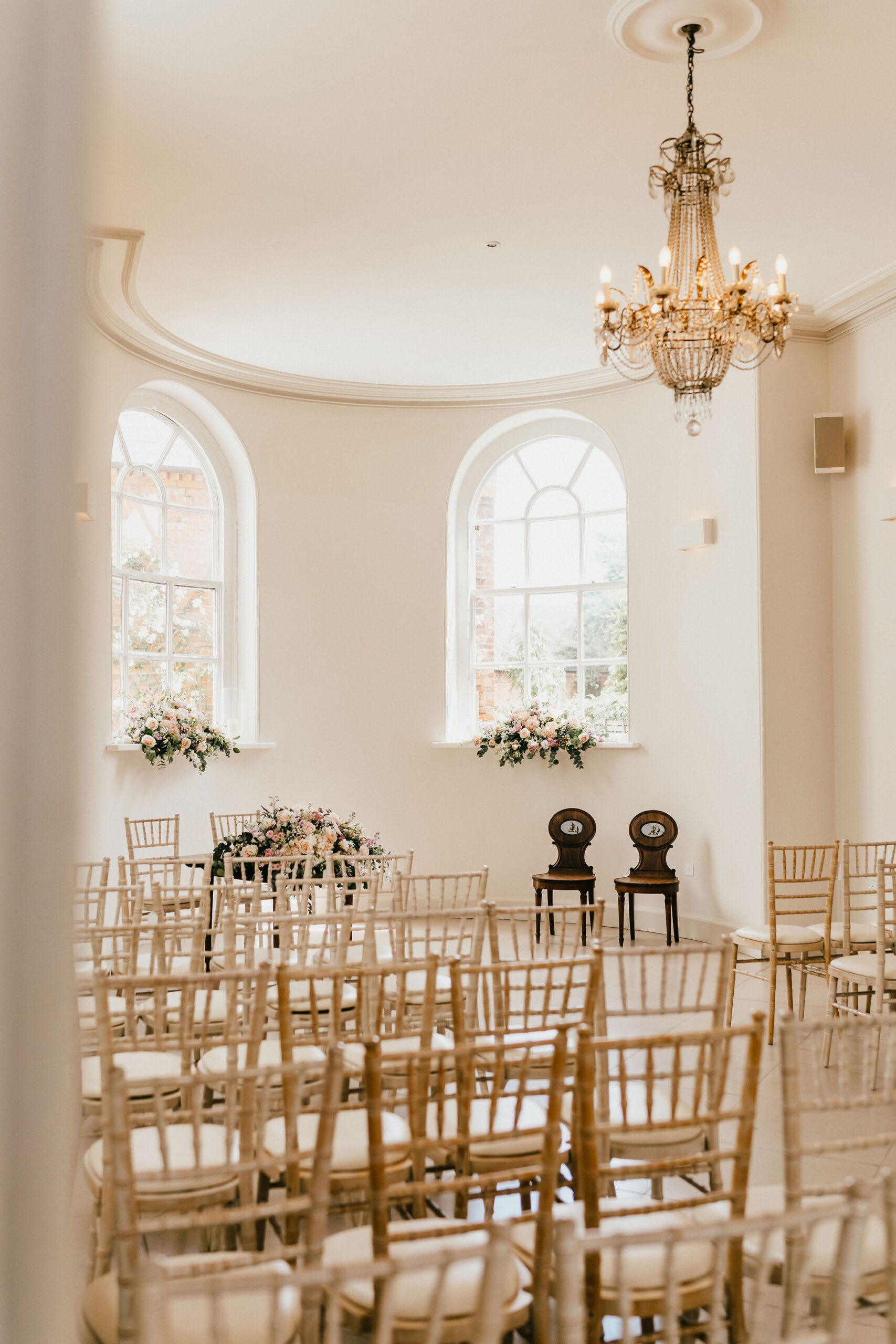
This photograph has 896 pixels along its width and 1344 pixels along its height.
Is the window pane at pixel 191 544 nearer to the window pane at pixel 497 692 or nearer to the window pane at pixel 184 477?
the window pane at pixel 184 477

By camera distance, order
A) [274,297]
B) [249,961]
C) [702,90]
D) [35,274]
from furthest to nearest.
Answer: [274,297] < [702,90] < [249,961] < [35,274]

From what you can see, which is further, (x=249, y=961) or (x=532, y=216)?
(x=532, y=216)

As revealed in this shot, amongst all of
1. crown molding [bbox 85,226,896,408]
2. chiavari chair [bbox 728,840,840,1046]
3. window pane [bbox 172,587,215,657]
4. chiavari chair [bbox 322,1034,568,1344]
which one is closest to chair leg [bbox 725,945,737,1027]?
chiavari chair [bbox 728,840,840,1046]

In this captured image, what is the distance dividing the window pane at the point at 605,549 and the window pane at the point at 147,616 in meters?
3.33

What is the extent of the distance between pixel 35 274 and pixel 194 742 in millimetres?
7099

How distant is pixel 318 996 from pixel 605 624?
5.31 m

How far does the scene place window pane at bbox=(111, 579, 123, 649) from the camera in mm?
7891

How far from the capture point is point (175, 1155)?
2.48 m

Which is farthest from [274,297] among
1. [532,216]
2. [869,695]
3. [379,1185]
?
[379,1185]

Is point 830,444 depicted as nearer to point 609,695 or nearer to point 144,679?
point 609,695

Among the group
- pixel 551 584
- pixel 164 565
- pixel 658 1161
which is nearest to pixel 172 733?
pixel 164 565

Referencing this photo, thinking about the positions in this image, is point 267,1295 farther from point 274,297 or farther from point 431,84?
point 274,297

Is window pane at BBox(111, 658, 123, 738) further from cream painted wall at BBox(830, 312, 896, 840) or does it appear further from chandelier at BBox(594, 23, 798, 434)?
cream painted wall at BBox(830, 312, 896, 840)

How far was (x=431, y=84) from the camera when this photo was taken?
4.50 m
